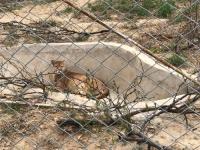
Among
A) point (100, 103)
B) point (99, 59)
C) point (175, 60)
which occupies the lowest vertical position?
point (99, 59)

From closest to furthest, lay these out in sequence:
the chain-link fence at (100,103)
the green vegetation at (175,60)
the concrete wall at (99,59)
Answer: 1. the chain-link fence at (100,103)
2. the concrete wall at (99,59)
3. the green vegetation at (175,60)

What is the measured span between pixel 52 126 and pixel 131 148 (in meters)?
0.63

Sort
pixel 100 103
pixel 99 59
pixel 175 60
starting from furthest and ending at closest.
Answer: pixel 99 59, pixel 175 60, pixel 100 103

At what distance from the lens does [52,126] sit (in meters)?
3.86

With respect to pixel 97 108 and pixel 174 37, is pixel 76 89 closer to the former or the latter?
pixel 97 108

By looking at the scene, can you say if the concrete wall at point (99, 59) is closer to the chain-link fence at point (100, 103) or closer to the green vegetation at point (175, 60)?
the chain-link fence at point (100, 103)

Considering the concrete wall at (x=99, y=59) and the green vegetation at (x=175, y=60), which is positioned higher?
the green vegetation at (x=175, y=60)

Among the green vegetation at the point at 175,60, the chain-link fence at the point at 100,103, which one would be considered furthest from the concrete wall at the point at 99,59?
the green vegetation at the point at 175,60

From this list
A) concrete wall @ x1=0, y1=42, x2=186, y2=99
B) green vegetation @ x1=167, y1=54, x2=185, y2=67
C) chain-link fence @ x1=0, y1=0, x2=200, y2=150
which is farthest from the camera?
green vegetation @ x1=167, y1=54, x2=185, y2=67

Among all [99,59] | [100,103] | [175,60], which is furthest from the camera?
[99,59]

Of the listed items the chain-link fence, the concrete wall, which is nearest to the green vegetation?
the chain-link fence

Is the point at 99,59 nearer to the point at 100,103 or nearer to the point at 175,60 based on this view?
the point at 175,60

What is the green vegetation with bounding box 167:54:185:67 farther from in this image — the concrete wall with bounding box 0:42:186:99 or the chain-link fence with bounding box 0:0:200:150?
the concrete wall with bounding box 0:42:186:99

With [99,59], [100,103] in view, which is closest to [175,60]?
[99,59]
